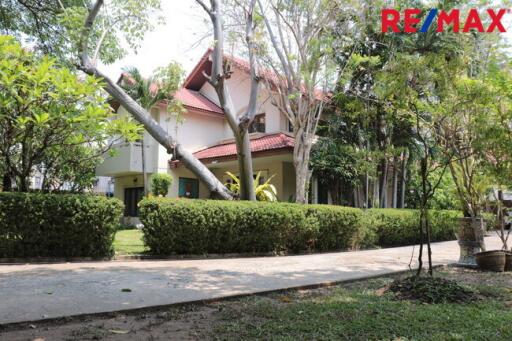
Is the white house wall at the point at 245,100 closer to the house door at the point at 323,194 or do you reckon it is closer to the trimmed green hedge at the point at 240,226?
the house door at the point at 323,194

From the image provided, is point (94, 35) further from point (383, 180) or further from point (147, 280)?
point (383, 180)

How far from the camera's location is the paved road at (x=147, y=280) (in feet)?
17.0

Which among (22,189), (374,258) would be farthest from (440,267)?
(22,189)

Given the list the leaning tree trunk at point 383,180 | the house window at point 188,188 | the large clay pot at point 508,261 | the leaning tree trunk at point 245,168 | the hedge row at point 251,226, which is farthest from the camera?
the house window at point 188,188

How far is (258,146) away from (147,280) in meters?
11.3

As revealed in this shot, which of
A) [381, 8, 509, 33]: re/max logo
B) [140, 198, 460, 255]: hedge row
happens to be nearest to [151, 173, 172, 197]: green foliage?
[140, 198, 460, 255]: hedge row

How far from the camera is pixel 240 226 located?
35.9 ft

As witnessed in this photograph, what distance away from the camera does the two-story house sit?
19000 mm

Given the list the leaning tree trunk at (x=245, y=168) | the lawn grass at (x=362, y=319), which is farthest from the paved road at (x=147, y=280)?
the leaning tree trunk at (x=245, y=168)

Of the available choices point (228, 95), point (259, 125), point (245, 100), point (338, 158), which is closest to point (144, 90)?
point (245, 100)

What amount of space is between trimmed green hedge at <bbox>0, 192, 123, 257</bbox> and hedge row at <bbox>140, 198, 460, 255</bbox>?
2.99ft

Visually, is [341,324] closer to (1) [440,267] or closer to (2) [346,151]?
(1) [440,267]

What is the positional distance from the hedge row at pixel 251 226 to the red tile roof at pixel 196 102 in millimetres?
10097

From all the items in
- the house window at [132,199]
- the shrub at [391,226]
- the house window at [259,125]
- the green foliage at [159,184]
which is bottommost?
the shrub at [391,226]
